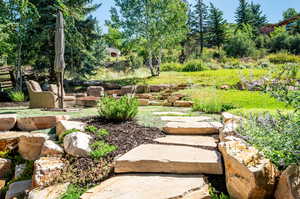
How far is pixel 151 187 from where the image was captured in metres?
1.80

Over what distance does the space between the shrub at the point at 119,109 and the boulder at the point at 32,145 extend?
0.98 meters

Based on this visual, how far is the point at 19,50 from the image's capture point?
10211 millimetres

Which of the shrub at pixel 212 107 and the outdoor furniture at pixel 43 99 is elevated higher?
the outdoor furniture at pixel 43 99

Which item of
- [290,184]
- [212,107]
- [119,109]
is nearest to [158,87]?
[212,107]

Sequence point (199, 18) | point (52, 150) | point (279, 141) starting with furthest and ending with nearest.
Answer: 1. point (199, 18)
2. point (52, 150)
3. point (279, 141)

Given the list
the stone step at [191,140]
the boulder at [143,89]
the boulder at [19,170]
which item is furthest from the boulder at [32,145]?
the boulder at [143,89]

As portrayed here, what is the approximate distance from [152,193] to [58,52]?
16.3 feet

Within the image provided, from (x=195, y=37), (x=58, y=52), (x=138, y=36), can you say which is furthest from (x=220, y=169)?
(x=195, y=37)

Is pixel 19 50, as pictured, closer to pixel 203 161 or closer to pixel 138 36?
pixel 138 36

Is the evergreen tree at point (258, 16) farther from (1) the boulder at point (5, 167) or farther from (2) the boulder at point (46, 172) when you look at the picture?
(2) the boulder at point (46, 172)

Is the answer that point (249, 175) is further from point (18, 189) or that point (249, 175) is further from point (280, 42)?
point (280, 42)

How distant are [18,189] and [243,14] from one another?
113 feet

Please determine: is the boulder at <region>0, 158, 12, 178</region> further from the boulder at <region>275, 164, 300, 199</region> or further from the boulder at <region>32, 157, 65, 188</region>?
the boulder at <region>275, 164, 300, 199</region>

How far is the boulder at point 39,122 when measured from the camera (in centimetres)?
392
